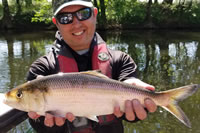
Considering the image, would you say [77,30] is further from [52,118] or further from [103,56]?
[52,118]

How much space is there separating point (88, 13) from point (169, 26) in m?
33.3

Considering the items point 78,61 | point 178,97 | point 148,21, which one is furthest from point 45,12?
point 178,97

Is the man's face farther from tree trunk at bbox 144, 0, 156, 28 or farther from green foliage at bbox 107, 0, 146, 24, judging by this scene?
tree trunk at bbox 144, 0, 156, 28

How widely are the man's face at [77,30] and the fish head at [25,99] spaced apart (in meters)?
1.06

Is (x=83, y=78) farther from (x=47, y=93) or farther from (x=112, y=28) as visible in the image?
(x=112, y=28)

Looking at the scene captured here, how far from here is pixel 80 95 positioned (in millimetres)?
2510

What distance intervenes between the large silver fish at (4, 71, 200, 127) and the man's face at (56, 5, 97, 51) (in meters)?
0.85

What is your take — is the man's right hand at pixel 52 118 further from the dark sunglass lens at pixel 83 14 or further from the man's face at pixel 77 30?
the dark sunglass lens at pixel 83 14

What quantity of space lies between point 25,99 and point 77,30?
48.7 inches

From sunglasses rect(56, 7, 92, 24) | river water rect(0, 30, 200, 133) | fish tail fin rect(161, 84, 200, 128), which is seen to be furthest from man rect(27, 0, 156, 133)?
river water rect(0, 30, 200, 133)

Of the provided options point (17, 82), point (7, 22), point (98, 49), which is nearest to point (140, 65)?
point (17, 82)

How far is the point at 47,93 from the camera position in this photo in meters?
2.50

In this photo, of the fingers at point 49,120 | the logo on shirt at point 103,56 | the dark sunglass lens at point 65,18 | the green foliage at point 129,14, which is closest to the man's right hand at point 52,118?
the fingers at point 49,120

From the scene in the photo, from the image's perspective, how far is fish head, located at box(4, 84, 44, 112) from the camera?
2.53 meters
